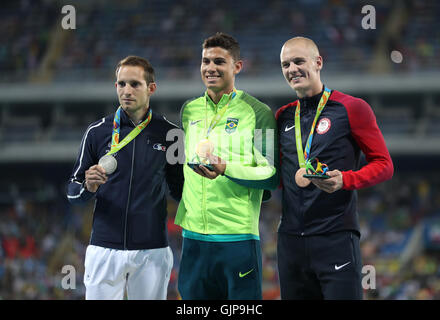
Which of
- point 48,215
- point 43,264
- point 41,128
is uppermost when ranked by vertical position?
point 41,128

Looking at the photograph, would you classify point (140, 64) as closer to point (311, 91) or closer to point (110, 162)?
point (110, 162)

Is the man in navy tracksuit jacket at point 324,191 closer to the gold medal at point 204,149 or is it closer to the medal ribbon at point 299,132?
the medal ribbon at point 299,132

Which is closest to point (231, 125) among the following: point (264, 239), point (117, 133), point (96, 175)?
point (117, 133)

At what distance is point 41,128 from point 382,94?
13.7 meters

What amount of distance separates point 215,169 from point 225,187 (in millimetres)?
286

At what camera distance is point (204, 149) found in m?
3.36

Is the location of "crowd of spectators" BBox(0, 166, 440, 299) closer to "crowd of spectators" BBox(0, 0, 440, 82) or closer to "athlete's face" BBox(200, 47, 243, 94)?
"crowd of spectators" BBox(0, 0, 440, 82)

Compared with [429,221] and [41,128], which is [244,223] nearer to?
[429,221]

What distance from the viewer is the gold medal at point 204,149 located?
3344 millimetres

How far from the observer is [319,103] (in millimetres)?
3699

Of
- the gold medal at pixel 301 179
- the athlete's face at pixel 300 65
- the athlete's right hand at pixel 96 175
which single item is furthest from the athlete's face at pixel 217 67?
the athlete's right hand at pixel 96 175

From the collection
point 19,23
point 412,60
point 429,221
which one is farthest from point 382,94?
point 19,23

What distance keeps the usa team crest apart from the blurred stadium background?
1252 cm

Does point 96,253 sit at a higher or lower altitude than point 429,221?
higher
